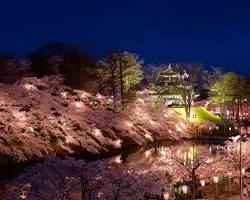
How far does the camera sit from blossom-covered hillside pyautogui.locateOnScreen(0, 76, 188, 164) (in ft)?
75.8

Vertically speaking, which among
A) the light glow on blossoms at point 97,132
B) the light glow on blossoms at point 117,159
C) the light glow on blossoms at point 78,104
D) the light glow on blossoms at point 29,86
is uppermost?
the light glow on blossoms at point 29,86

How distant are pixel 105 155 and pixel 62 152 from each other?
3296mm

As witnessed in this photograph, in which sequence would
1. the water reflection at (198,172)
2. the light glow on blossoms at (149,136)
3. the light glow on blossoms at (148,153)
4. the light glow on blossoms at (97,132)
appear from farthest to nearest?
1. the light glow on blossoms at (149,136)
2. the light glow on blossoms at (148,153)
3. the light glow on blossoms at (97,132)
4. the water reflection at (198,172)

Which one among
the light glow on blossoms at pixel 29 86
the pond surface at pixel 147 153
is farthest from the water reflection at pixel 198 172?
the light glow on blossoms at pixel 29 86

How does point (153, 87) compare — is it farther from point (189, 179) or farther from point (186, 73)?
point (189, 179)

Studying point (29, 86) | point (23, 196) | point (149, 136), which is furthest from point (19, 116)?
point (149, 136)

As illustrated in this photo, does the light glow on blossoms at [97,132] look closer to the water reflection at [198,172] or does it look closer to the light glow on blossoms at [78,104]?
the light glow on blossoms at [78,104]

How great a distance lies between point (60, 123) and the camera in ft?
90.8

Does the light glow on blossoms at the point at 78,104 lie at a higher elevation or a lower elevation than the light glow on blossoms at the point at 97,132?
higher

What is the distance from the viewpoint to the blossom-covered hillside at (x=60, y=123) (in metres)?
23.1

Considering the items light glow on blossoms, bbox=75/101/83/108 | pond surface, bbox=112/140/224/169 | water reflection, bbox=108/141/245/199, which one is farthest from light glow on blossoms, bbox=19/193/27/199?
light glow on blossoms, bbox=75/101/83/108

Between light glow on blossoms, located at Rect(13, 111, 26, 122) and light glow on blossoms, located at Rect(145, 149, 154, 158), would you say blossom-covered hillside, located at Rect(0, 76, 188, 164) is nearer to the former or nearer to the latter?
light glow on blossoms, located at Rect(13, 111, 26, 122)

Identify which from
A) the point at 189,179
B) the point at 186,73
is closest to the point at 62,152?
the point at 189,179

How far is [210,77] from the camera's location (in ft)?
178
